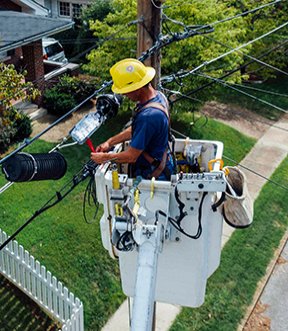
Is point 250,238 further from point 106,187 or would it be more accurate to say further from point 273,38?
point 273,38

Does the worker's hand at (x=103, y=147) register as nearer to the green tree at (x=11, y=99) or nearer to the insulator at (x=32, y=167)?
the insulator at (x=32, y=167)

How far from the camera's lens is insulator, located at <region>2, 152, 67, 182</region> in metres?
4.57

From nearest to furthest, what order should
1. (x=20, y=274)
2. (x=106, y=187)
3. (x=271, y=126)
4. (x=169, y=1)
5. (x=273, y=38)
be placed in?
(x=106, y=187)
(x=20, y=274)
(x=169, y=1)
(x=271, y=126)
(x=273, y=38)

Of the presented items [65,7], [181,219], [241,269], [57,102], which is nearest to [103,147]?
[181,219]

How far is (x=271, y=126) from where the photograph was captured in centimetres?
1758

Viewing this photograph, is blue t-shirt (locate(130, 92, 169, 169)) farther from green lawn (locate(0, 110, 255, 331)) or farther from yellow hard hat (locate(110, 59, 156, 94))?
green lawn (locate(0, 110, 255, 331))

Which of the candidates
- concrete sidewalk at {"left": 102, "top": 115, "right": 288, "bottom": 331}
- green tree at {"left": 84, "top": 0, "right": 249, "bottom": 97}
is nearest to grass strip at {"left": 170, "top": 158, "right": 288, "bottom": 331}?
concrete sidewalk at {"left": 102, "top": 115, "right": 288, "bottom": 331}

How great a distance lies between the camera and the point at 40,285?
355 inches

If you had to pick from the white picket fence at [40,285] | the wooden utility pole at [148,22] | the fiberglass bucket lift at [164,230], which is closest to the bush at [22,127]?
the white picket fence at [40,285]

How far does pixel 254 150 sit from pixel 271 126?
2232 mm

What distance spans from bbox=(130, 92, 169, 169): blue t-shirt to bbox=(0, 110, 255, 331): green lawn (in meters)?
5.46

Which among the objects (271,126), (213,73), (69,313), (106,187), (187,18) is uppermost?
(106,187)

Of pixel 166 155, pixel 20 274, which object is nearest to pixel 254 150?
Answer: pixel 20 274

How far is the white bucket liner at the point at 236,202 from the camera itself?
4723mm
